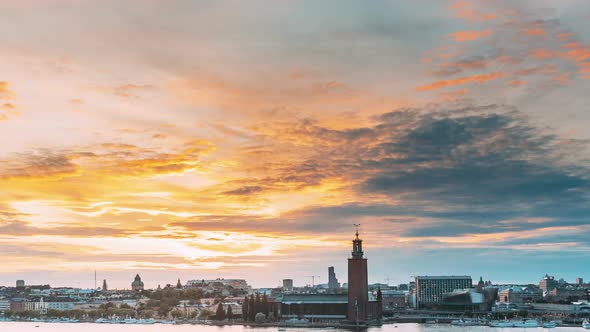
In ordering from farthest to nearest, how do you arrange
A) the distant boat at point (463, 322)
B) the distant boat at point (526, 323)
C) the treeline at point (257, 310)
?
the treeline at point (257, 310), the distant boat at point (463, 322), the distant boat at point (526, 323)

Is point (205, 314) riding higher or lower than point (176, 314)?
higher

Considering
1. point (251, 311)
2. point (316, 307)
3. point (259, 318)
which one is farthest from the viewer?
point (251, 311)

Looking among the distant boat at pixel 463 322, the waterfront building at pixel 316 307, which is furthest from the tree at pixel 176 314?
the distant boat at pixel 463 322

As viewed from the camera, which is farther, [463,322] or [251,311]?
[251,311]

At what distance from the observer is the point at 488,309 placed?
528ft

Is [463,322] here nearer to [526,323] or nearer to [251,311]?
[526,323]

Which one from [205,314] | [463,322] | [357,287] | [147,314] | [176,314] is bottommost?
[147,314]

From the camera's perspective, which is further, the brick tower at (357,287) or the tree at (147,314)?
the tree at (147,314)

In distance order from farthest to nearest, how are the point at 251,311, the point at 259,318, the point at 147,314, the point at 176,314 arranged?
the point at 147,314 < the point at 176,314 < the point at 251,311 < the point at 259,318

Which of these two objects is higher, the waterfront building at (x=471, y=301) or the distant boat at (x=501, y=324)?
the waterfront building at (x=471, y=301)

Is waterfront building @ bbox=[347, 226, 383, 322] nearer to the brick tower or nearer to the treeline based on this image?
the brick tower

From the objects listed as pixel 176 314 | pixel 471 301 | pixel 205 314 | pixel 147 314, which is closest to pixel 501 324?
pixel 471 301

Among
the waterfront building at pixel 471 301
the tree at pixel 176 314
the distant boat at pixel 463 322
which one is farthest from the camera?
the tree at pixel 176 314

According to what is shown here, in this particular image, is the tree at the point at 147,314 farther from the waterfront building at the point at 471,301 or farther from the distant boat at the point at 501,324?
the distant boat at the point at 501,324
